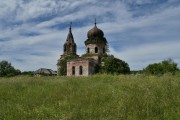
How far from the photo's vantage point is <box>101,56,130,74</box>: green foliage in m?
57.0

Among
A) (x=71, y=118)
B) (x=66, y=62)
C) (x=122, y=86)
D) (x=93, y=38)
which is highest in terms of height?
(x=93, y=38)

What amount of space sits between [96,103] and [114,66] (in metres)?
48.5

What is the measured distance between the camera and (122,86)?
10578 millimetres

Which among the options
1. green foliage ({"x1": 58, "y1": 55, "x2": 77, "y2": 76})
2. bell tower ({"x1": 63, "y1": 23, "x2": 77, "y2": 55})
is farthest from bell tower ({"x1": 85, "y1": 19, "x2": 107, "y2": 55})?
green foliage ({"x1": 58, "y1": 55, "x2": 77, "y2": 76})

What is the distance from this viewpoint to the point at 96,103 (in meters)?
8.73

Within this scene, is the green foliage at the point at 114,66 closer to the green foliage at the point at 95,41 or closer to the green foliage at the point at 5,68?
the green foliage at the point at 95,41

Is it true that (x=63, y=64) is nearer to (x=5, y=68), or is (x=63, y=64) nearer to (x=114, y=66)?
(x=114, y=66)

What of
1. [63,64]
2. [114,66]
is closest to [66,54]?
[63,64]

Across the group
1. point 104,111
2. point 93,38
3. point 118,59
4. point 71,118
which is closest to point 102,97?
point 104,111

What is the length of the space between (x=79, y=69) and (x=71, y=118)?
5243 cm

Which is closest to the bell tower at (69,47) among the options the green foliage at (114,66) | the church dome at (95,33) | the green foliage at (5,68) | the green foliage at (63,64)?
the green foliage at (63,64)

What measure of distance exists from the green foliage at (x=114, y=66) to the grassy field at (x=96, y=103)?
45.7 metres

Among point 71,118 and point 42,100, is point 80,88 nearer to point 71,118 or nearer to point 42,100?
point 42,100

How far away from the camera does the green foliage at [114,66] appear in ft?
187
